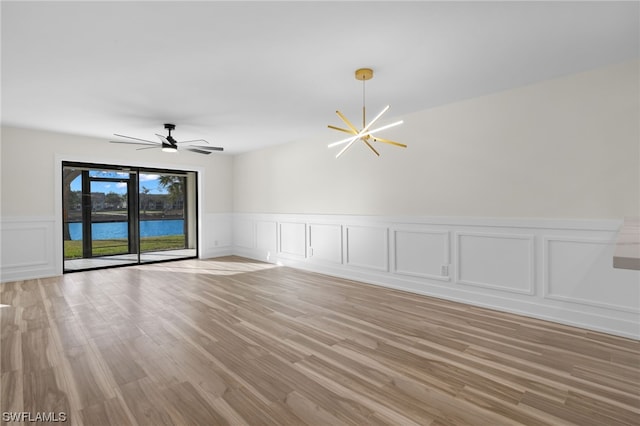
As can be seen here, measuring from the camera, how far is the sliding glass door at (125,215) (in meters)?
6.03

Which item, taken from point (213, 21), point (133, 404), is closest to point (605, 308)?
point (133, 404)

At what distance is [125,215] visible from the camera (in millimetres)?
6562

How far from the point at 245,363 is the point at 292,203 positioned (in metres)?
4.17

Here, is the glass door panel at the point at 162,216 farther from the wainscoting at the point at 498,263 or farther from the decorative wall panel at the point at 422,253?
the decorative wall panel at the point at 422,253

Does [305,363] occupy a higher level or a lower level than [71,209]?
lower

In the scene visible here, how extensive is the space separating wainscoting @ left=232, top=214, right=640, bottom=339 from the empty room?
2 cm

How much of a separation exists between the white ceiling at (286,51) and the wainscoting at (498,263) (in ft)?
5.20

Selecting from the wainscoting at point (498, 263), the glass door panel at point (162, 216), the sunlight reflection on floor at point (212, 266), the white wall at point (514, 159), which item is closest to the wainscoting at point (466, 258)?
the wainscoting at point (498, 263)


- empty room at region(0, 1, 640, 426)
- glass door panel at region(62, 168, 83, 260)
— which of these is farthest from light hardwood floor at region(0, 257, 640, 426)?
glass door panel at region(62, 168, 83, 260)

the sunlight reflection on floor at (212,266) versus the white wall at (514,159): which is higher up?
the white wall at (514,159)

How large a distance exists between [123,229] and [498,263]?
661cm

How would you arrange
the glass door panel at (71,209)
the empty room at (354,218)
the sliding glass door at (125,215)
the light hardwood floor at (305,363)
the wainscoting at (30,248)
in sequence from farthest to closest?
1. the sliding glass door at (125,215)
2. the glass door panel at (71,209)
3. the wainscoting at (30,248)
4. the empty room at (354,218)
5. the light hardwood floor at (305,363)

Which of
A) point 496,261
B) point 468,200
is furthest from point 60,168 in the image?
point 496,261

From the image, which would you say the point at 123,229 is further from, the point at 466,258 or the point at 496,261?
the point at 496,261
